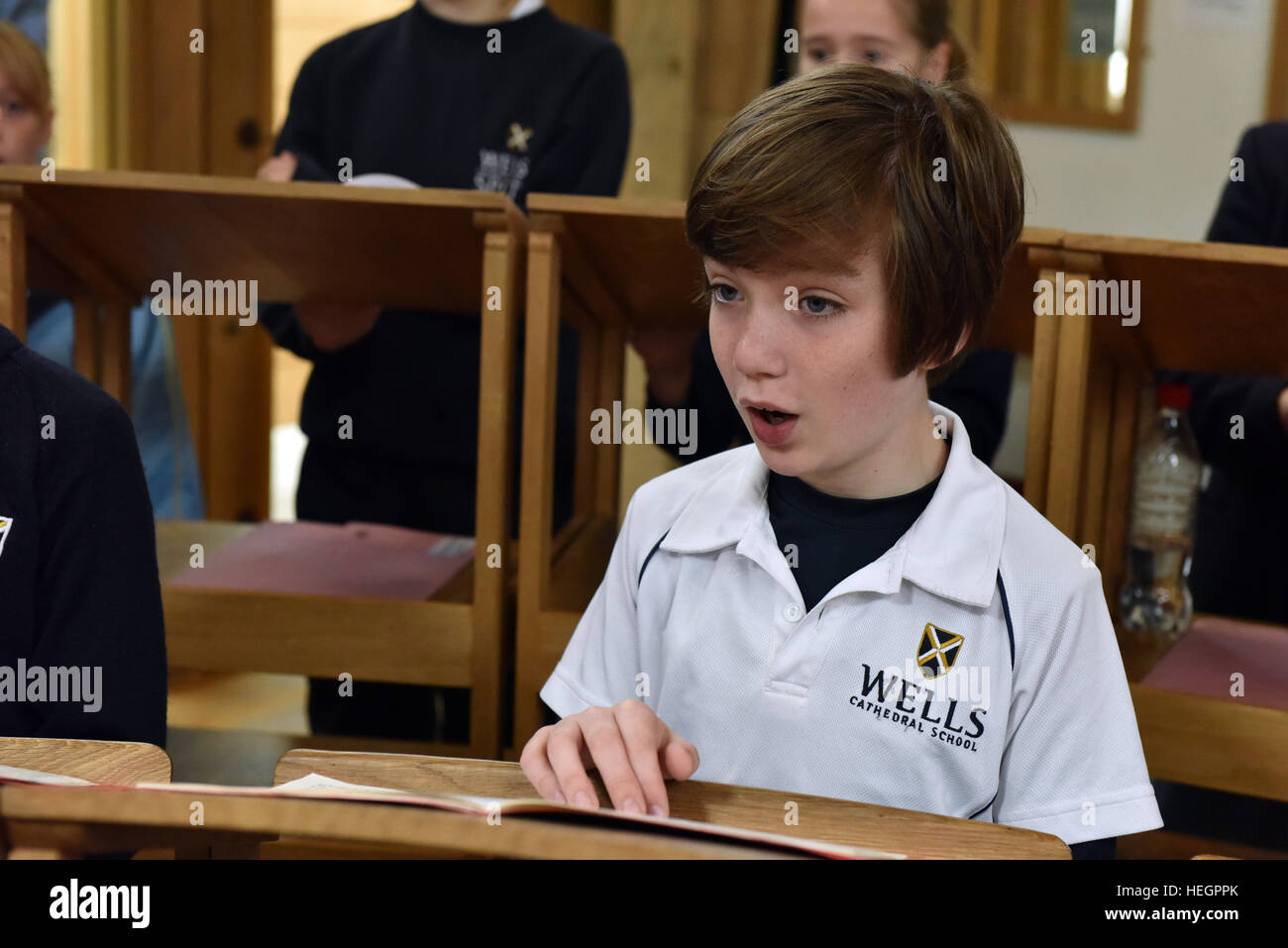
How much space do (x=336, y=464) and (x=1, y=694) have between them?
3.11 feet

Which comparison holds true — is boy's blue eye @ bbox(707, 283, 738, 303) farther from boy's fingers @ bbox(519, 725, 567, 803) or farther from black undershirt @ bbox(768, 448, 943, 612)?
boy's fingers @ bbox(519, 725, 567, 803)

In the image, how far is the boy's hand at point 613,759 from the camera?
740 millimetres

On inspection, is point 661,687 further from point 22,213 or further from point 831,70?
point 22,213

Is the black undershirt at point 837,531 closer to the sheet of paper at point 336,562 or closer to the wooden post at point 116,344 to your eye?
the sheet of paper at point 336,562

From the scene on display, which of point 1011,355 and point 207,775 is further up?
point 1011,355

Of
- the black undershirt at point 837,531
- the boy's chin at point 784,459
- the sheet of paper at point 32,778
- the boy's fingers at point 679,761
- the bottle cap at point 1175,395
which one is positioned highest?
the bottle cap at point 1175,395

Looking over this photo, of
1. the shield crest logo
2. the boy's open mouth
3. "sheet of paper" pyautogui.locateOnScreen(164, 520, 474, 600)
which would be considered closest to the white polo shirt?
the shield crest logo

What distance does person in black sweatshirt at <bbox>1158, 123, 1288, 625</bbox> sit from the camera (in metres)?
1.62

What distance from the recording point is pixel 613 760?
2.49 ft

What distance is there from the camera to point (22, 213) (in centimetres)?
146

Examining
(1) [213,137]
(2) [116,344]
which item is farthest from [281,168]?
(1) [213,137]

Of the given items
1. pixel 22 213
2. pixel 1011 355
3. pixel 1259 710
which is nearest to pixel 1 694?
pixel 22 213

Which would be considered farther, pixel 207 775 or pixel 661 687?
pixel 207 775

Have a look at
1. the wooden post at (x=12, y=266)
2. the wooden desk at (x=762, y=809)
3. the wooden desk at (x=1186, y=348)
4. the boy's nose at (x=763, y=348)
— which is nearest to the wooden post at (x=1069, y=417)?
the wooden desk at (x=1186, y=348)
